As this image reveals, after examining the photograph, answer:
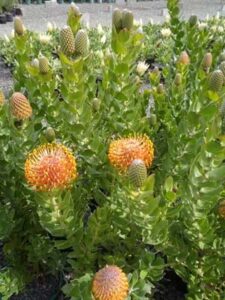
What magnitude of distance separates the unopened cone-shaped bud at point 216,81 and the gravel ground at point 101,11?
8.24m

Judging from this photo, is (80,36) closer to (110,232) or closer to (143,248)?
(110,232)

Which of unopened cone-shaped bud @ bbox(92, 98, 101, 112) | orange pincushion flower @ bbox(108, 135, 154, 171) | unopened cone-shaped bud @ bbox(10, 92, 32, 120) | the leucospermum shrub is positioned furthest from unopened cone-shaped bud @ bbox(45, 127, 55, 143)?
orange pincushion flower @ bbox(108, 135, 154, 171)

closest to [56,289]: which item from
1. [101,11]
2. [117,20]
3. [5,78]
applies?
[117,20]

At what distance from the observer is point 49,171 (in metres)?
1.30

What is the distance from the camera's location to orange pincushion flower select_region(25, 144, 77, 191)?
1.29 meters

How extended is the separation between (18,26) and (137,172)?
99cm

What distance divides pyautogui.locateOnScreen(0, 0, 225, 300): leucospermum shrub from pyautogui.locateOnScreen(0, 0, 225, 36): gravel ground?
7702mm

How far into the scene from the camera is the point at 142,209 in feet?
4.45

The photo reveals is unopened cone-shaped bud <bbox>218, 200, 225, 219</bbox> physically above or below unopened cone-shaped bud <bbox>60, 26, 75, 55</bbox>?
below

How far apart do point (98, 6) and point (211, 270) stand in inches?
438

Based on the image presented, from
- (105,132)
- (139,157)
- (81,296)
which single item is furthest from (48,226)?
(105,132)

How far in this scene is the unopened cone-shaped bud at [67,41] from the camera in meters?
1.51

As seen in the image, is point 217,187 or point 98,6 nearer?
point 217,187

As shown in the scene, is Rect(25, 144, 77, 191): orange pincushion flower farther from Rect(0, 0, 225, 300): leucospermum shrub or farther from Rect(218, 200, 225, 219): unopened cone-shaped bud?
Rect(218, 200, 225, 219): unopened cone-shaped bud
